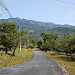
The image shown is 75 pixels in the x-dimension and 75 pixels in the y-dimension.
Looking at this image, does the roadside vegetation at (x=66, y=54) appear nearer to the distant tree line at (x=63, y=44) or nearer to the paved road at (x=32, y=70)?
the distant tree line at (x=63, y=44)

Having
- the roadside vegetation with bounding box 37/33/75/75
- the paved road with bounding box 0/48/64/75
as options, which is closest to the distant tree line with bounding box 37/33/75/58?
the roadside vegetation with bounding box 37/33/75/75

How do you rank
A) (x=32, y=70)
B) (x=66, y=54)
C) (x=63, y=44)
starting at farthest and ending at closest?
1. (x=66, y=54)
2. (x=63, y=44)
3. (x=32, y=70)

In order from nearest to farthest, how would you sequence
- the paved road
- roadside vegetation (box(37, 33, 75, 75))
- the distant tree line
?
the paved road < roadside vegetation (box(37, 33, 75, 75)) < the distant tree line

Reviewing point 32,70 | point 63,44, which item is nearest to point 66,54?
point 63,44

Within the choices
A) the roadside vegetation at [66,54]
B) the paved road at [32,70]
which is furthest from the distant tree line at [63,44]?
the paved road at [32,70]

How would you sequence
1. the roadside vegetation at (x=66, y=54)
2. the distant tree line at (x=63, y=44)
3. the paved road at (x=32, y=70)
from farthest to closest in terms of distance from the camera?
the distant tree line at (x=63, y=44) → the roadside vegetation at (x=66, y=54) → the paved road at (x=32, y=70)

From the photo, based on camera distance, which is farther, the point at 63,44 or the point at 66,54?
the point at 66,54

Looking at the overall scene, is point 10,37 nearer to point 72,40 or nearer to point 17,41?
point 17,41

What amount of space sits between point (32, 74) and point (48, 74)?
4.85 feet

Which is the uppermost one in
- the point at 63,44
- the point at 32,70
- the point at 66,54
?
the point at 63,44

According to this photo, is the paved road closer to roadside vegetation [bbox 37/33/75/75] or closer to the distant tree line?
roadside vegetation [bbox 37/33/75/75]

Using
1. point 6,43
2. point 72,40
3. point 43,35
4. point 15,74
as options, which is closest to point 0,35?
point 6,43

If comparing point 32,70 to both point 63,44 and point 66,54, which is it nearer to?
point 63,44

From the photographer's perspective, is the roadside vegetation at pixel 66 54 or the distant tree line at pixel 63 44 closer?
the roadside vegetation at pixel 66 54
